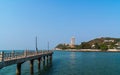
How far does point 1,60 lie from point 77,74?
22077mm

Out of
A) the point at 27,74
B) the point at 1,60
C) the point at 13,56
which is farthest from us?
the point at 27,74

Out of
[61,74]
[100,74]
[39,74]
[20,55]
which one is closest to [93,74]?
[100,74]

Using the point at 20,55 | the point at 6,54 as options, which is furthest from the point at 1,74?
the point at 6,54

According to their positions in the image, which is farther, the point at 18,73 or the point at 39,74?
the point at 39,74

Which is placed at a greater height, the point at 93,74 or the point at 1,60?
the point at 1,60

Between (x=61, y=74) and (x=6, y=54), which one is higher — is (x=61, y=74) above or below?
below

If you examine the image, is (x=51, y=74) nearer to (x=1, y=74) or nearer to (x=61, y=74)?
(x=61, y=74)

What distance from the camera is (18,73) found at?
110 ft

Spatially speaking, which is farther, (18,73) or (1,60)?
(18,73)

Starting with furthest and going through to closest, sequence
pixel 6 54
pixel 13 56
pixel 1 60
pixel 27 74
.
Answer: pixel 27 74 → pixel 13 56 → pixel 6 54 → pixel 1 60

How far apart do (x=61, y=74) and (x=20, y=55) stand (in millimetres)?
11550

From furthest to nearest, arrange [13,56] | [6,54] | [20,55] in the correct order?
1. [20,55]
2. [13,56]
3. [6,54]

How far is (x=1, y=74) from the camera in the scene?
4697cm

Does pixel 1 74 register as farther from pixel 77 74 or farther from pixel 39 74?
pixel 77 74
